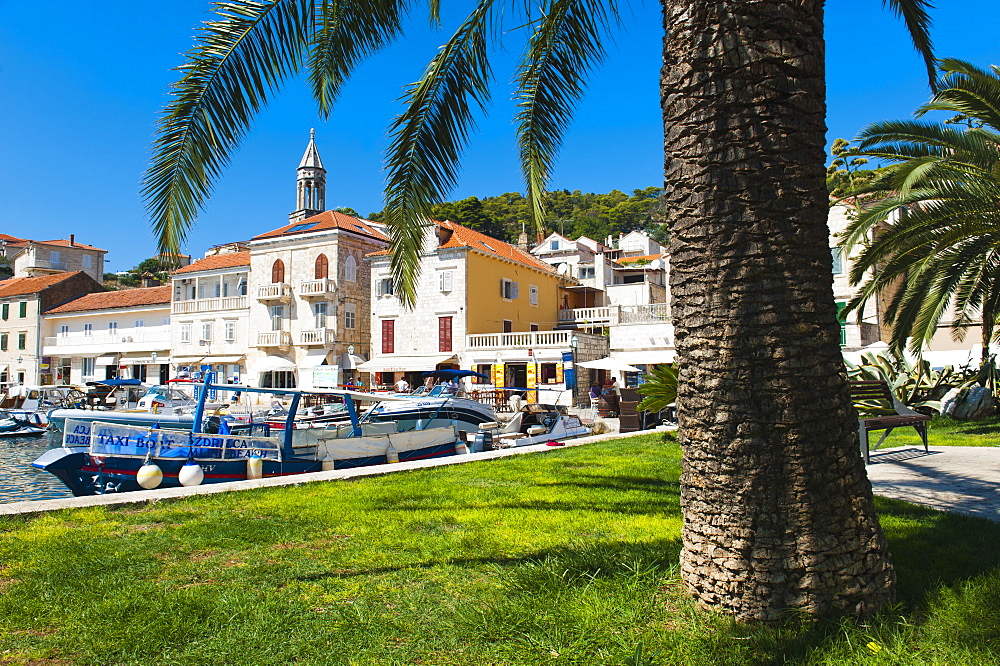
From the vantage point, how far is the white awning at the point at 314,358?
3975cm

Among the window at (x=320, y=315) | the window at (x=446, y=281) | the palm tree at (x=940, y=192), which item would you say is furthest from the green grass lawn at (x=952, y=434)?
the window at (x=320, y=315)

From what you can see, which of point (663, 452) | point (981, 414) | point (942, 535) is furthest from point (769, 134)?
point (981, 414)

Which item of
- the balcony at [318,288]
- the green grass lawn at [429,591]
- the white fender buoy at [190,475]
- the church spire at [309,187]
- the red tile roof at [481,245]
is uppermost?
the church spire at [309,187]

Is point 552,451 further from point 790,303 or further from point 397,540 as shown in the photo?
point 790,303

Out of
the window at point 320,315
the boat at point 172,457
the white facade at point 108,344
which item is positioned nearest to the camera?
the boat at point 172,457

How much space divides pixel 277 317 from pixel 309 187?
16.2m

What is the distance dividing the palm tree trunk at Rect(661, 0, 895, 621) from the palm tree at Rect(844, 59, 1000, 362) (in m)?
8.28

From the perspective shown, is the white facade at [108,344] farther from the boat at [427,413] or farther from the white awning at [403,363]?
the boat at [427,413]

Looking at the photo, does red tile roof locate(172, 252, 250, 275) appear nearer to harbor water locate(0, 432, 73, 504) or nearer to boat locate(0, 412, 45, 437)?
boat locate(0, 412, 45, 437)

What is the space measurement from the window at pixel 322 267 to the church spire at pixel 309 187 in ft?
46.3

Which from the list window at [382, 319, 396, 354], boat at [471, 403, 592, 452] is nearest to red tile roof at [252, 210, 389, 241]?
window at [382, 319, 396, 354]

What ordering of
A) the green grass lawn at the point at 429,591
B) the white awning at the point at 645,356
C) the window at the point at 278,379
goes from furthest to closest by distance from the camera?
the window at the point at 278,379 < the white awning at the point at 645,356 < the green grass lawn at the point at 429,591

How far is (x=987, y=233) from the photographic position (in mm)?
11531

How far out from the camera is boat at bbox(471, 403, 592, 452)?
17344 mm
